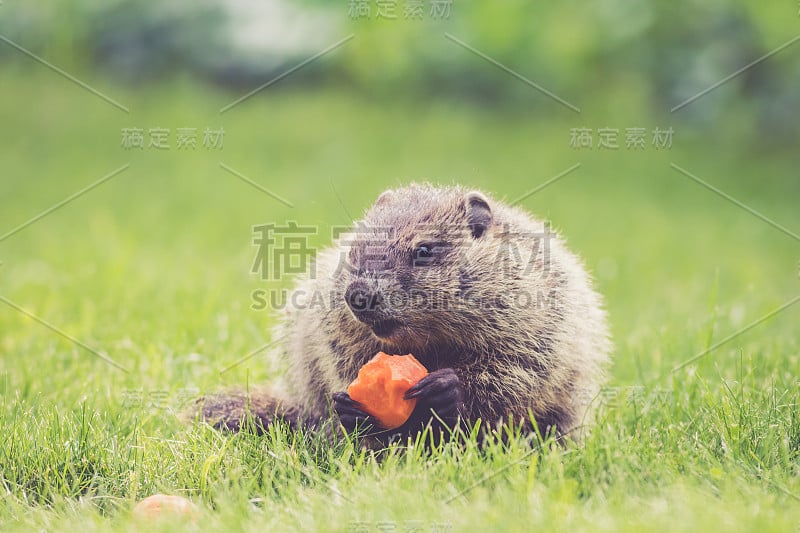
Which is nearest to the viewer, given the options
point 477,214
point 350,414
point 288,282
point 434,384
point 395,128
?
point 434,384

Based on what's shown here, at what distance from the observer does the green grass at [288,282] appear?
342 centimetres

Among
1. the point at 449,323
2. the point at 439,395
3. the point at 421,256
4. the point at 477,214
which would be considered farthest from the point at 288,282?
the point at 439,395

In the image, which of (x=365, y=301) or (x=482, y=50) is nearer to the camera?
(x=365, y=301)

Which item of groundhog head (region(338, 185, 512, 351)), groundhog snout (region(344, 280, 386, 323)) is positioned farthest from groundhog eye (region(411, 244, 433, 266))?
groundhog snout (region(344, 280, 386, 323))

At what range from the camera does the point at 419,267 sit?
418 cm

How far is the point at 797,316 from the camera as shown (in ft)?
22.5

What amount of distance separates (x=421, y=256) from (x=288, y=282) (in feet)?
11.2

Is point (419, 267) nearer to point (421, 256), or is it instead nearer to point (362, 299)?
point (421, 256)

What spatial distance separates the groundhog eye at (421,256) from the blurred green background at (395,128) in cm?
295

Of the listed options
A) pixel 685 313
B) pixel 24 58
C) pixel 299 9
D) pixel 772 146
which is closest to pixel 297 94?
pixel 299 9

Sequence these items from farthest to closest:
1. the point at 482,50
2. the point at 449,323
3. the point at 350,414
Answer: the point at 482,50
the point at 449,323
the point at 350,414

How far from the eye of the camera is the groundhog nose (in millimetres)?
3957

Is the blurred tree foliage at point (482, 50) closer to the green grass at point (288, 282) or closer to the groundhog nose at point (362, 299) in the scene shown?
the green grass at point (288, 282)

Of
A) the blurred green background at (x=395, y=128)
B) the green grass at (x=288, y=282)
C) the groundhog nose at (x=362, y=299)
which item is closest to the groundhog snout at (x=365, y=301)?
the groundhog nose at (x=362, y=299)
